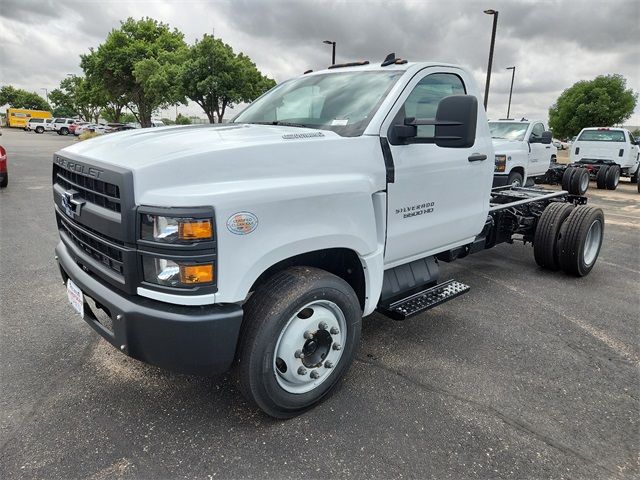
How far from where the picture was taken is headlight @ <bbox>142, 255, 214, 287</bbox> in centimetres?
209

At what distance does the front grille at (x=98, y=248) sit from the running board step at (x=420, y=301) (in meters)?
1.78

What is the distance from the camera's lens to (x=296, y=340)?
8.32ft

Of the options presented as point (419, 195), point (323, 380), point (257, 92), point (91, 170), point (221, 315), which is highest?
point (257, 92)

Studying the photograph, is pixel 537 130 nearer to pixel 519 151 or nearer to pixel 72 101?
pixel 519 151

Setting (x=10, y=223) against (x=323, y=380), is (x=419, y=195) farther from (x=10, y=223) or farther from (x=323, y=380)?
(x=10, y=223)

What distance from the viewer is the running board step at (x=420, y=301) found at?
10.5 ft

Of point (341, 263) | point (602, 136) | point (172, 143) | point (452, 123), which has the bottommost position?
point (341, 263)

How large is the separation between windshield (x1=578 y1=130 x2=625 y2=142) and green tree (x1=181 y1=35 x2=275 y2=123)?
17109 mm

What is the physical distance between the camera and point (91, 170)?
7.75 ft

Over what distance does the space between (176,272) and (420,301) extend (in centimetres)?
196

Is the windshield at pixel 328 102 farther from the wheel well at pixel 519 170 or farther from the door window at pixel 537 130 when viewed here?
the door window at pixel 537 130

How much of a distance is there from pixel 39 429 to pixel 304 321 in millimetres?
1623

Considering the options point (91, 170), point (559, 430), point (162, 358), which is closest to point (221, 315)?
point (162, 358)

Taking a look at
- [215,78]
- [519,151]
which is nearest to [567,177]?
[519,151]
